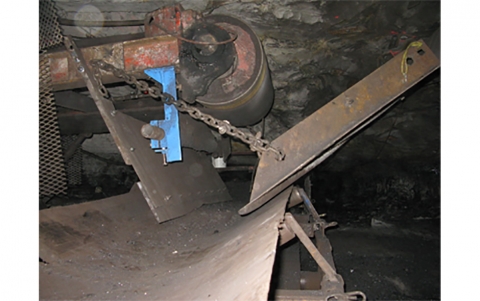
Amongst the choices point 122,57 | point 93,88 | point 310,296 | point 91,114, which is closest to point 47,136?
point 91,114

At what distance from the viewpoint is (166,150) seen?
231cm

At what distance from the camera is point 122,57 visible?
2.29 meters

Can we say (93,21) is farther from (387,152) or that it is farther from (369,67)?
(387,152)

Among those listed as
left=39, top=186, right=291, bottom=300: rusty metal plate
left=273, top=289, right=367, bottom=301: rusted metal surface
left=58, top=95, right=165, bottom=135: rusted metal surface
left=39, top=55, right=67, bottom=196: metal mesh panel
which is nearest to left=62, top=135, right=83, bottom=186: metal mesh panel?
left=58, top=95, right=165, bottom=135: rusted metal surface

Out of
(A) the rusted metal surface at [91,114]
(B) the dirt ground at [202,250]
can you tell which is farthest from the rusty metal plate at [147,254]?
(A) the rusted metal surface at [91,114]

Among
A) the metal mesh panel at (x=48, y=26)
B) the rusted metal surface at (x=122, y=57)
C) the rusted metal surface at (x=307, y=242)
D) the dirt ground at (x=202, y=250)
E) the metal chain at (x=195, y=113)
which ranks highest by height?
the metal mesh panel at (x=48, y=26)

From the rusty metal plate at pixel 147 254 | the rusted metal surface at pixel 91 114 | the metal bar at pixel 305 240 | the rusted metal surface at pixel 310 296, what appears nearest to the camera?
the rusty metal plate at pixel 147 254

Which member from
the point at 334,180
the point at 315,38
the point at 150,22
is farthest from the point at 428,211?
the point at 150,22

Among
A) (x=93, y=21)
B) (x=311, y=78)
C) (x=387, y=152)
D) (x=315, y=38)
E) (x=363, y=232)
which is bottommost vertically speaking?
(x=363, y=232)

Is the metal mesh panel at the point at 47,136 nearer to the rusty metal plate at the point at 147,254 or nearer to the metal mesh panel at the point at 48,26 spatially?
the metal mesh panel at the point at 48,26

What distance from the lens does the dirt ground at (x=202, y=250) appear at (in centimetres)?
197

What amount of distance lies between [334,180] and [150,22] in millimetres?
4117

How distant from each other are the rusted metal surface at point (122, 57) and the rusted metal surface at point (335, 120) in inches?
40.3

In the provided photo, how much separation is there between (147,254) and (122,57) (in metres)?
1.59
